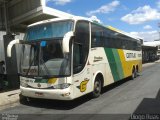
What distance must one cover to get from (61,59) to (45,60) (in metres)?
0.63

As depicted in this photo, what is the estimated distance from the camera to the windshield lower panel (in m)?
9.52

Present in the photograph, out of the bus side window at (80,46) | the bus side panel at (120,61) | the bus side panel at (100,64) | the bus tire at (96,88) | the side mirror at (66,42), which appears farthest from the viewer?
the bus side panel at (120,61)

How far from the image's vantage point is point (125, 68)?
16.7 m

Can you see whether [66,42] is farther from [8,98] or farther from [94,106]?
[8,98]

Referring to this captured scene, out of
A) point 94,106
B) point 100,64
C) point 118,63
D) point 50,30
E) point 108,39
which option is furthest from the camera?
point 118,63

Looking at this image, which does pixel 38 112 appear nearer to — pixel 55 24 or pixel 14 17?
pixel 55 24

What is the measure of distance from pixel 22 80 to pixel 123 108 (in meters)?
3.82

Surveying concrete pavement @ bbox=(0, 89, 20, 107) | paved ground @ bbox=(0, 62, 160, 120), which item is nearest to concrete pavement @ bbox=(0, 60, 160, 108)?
concrete pavement @ bbox=(0, 89, 20, 107)

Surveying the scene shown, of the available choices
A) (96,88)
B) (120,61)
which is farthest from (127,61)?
(96,88)

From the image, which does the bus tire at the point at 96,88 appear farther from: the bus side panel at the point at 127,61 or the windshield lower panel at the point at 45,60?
the bus side panel at the point at 127,61

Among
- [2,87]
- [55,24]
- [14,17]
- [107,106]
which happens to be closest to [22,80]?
[55,24]

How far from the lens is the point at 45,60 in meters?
9.83

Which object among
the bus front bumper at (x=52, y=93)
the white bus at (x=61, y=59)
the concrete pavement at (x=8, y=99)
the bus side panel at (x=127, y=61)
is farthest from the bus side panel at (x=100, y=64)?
the concrete pavement at (x=8, y=99)

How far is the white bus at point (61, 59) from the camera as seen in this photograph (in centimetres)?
951
